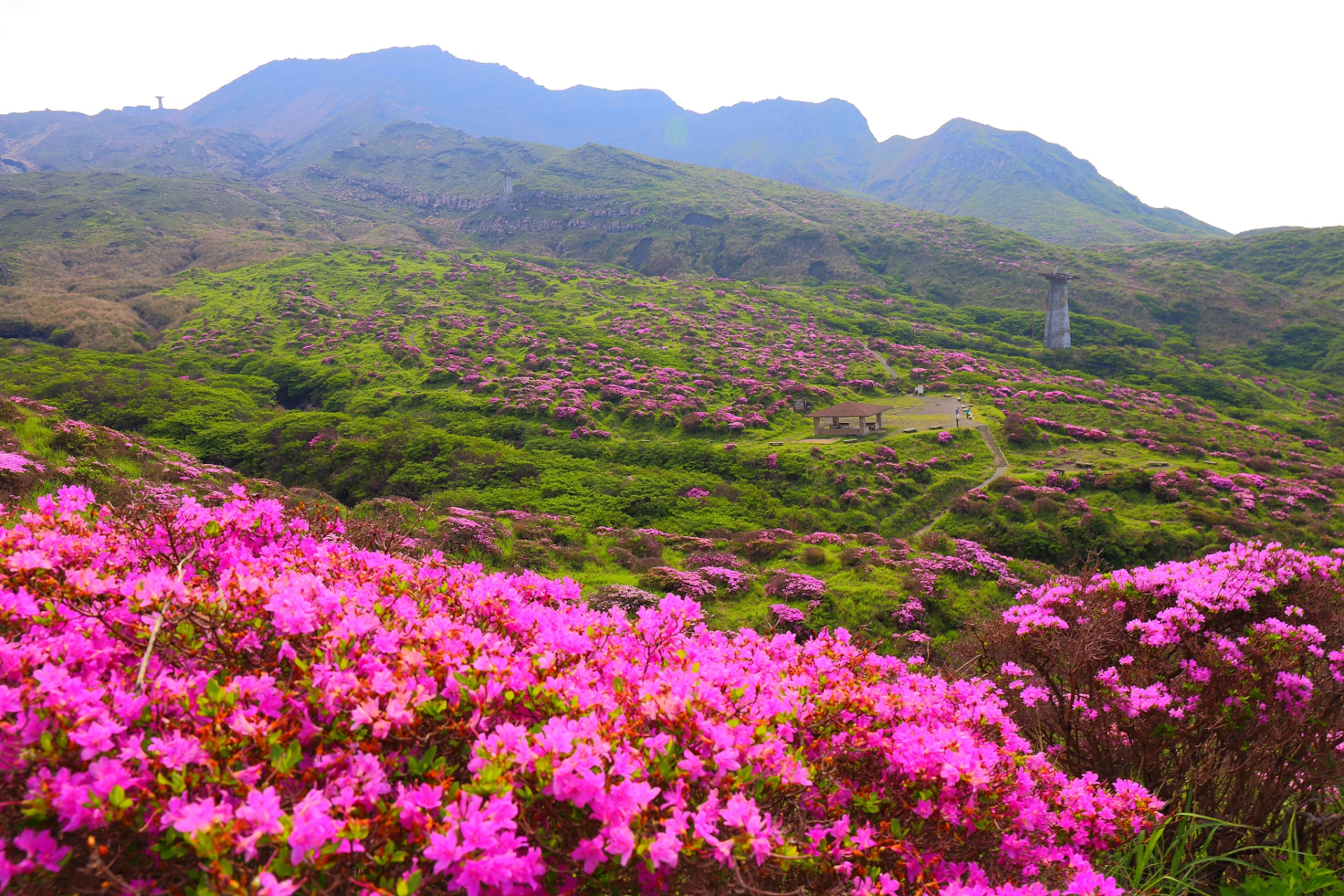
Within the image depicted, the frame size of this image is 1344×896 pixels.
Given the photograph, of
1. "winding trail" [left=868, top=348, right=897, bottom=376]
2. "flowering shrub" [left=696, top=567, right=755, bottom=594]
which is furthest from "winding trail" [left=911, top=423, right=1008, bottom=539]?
"winding trail" [left=868, top=348, right=897, bottom=376]

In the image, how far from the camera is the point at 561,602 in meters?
3.76

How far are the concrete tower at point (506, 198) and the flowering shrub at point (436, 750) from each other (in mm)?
126034

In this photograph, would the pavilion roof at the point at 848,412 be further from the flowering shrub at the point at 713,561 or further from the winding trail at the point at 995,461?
the flowering shrub at the point at 713,561

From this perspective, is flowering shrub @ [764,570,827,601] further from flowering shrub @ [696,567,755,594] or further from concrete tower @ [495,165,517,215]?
concrete tower @ [495,165,517,215]

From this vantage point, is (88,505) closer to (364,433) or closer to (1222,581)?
(1222,581)

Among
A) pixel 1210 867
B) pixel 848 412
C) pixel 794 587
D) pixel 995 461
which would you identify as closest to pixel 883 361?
pixel 848 412

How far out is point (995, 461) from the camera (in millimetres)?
30984

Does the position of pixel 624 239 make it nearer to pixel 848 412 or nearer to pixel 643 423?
pixel 643 423

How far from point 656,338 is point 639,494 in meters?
32.5

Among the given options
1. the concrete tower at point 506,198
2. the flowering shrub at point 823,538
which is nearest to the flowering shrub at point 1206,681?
the flowering shrub at point 823,538

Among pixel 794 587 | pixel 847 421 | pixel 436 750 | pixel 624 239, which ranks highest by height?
pixel 624 239

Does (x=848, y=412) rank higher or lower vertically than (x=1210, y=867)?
higher

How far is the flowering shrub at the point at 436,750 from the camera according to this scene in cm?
163

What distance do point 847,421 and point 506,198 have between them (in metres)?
106
